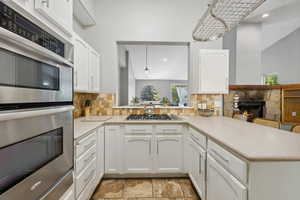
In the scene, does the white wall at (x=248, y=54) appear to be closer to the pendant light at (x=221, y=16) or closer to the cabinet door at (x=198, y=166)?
the pendant light at (x=221, y=16)

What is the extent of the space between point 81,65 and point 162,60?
422 cm

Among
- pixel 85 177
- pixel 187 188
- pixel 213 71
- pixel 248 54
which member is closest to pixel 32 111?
pixel 85 177

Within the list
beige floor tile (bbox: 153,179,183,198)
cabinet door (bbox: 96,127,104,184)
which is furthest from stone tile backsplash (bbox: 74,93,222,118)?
beige floor tile (bbox: 153,179,183,198)

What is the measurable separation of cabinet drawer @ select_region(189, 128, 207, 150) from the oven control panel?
59.6 inches

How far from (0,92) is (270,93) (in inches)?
224

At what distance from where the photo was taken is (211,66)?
2.74 m

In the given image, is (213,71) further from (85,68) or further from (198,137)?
(85,68)

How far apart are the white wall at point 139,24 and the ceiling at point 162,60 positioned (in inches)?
33.4

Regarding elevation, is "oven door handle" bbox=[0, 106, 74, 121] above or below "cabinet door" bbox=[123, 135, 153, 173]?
above

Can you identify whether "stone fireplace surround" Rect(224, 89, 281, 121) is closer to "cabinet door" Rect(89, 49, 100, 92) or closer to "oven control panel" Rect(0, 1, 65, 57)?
"cabinet door" Rect(89, 49, 100, 92)

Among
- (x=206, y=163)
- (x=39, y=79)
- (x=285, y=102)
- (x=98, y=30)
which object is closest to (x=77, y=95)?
(x=98, y=30)

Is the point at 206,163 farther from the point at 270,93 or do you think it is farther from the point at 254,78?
the point at 270,93

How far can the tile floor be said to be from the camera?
2072 mm

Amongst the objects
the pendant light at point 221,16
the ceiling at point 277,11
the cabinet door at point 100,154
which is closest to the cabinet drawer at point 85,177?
the cabinet door at point 100,154
